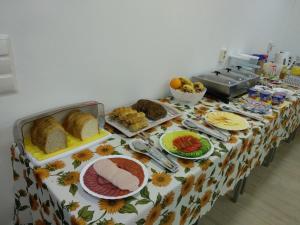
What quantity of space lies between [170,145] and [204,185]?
0.20 meters

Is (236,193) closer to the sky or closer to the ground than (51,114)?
closer to the ground

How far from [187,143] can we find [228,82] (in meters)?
0.68

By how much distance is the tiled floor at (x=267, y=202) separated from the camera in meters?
1.36

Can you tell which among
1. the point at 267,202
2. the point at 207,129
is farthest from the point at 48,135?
the point at 267,202

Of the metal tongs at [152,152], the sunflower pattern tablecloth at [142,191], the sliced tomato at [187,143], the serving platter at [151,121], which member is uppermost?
the serving platter at [151,121]

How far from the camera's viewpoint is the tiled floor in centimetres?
136

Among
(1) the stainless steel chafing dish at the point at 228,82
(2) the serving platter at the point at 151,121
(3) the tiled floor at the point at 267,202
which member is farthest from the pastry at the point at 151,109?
(3) the tiled floor at the point at 267,202

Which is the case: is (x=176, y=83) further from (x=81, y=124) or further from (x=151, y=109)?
Result: (x=81, y=124)

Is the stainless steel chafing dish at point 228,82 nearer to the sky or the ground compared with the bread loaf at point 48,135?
nearer to the sky

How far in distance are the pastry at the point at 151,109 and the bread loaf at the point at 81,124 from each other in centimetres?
27

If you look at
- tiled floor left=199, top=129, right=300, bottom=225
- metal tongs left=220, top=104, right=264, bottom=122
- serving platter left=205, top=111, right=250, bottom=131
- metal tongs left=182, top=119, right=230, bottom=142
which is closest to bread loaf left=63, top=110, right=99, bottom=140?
metal tongs left=182, top=119, right=230, bottom=142

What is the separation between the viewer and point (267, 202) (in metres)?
1.50

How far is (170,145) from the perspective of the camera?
900 mm

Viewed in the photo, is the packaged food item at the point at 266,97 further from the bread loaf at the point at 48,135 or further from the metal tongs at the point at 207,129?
the bread loaf at the point at 48,135
